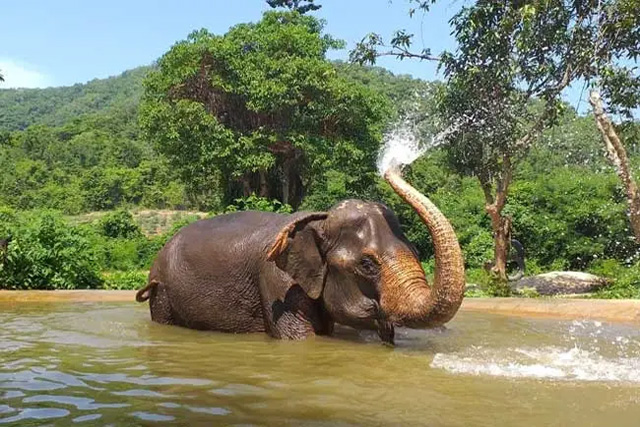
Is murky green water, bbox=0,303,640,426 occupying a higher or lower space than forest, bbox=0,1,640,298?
lower

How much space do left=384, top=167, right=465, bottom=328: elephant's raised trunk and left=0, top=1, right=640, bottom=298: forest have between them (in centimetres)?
496

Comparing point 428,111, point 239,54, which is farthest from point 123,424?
point 239,54

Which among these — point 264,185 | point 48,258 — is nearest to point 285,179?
point 264,185

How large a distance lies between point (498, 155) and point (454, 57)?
6.17ft

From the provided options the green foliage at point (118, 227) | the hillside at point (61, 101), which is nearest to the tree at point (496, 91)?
the green foliage at point (118, 227)

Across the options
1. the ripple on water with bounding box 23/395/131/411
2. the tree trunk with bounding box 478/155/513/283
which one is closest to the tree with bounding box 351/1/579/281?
the tree trunk with bounding box 478/155/513/283

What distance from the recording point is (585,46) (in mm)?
11750

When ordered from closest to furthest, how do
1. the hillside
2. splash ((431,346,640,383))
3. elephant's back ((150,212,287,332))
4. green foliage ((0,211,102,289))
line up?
splash ((431,346,640,383)), elephant's back ((150,212,287,332)), green foliage ((0,211,102,289)), the hillside

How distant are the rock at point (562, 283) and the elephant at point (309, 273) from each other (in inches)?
312

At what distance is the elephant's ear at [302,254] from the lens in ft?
20.6

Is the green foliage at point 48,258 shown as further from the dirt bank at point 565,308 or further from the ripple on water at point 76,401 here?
the ripple on water at point 76,401

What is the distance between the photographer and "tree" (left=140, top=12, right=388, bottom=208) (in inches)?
974

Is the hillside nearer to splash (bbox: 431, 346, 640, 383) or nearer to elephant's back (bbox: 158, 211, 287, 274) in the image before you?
elephant's back (bbox: 158, 211, 287, 274)

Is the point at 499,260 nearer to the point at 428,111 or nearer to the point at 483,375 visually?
the point at 428,111
